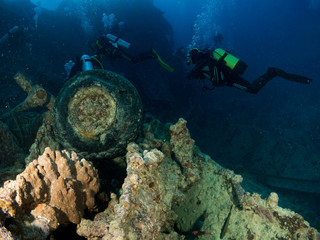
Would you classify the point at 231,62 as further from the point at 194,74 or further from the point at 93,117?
the point at 93,117

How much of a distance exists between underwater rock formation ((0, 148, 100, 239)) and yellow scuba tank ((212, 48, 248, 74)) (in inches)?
251

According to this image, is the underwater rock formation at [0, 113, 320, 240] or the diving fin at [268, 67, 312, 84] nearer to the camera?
the underwater rock formation at [0, 113, 320, 240]

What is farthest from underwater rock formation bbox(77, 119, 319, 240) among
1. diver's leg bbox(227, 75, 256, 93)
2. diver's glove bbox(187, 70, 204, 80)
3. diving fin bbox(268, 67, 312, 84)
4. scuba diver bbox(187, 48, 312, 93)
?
diving fin bbox(268, 67, 312, 84)

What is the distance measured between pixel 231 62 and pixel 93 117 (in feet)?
19.1

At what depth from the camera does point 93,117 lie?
3.15 metres

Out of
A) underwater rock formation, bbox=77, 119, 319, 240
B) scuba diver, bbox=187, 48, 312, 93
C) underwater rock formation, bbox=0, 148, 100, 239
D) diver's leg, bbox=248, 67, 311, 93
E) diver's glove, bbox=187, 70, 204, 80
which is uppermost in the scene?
diver's leg, bbox=248, 67, 311, 93

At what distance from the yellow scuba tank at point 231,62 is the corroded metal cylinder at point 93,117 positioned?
5161mm

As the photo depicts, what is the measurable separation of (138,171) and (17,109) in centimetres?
449

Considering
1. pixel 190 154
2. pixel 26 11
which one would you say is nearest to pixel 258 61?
pixel 26 11

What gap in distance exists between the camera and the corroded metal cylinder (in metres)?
3.14

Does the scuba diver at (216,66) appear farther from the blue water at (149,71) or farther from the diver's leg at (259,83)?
the blue water at (149,71)

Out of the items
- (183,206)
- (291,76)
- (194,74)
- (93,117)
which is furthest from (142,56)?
(183,206)

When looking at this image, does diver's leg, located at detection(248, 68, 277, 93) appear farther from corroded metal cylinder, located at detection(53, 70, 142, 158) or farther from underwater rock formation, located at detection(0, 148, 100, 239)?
underwater rock formation, located at detection(0, 148, 100, 239)

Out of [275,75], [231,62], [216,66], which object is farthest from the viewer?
[275,75]
